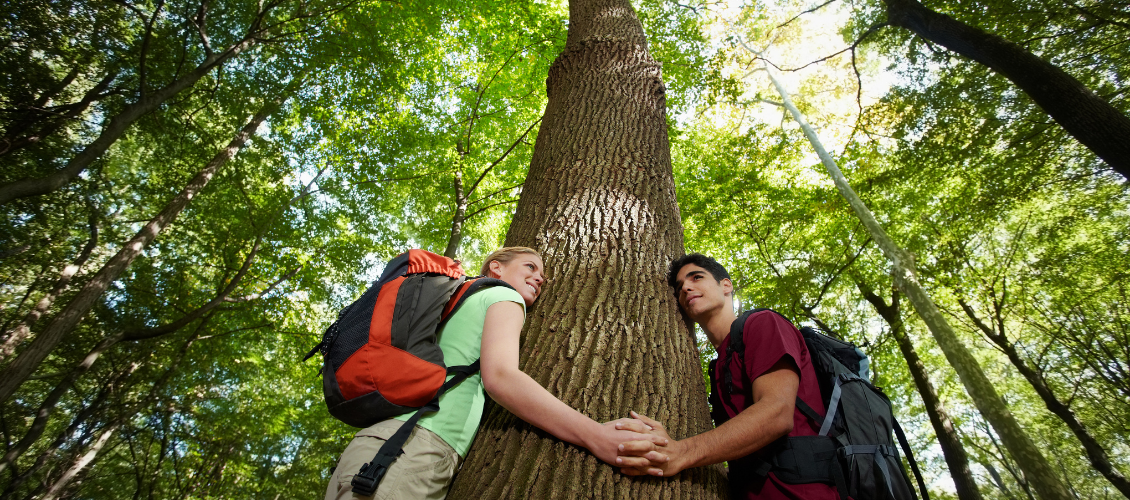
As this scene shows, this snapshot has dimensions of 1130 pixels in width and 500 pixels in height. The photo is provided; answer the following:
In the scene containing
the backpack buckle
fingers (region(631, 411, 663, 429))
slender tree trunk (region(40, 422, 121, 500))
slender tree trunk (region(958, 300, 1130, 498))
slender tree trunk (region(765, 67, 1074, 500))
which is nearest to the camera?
the backpack buckle

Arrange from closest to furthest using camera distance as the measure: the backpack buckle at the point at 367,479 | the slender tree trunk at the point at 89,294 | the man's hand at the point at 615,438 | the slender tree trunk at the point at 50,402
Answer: the backpack buckle at the point at 367,479 < the man's hand at the point at 615,438 < the slender tree trunk at the point at 89,294 < the slender tree trunk at the point at 50,402

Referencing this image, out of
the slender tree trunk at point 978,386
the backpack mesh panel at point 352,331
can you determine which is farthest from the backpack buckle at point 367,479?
the slender tree trunk at point 978,386

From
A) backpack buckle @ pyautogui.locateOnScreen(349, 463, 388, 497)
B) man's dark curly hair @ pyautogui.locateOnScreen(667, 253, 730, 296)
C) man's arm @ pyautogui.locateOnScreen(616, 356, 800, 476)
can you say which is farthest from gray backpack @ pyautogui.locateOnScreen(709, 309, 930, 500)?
backpack buckle @ pyautogui.locateOnScreen(349, 463, 388, 497)

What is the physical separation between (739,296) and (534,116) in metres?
6.84

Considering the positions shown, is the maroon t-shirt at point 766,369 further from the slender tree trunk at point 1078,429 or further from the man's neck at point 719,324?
the slender tree trunk at point 1078,429

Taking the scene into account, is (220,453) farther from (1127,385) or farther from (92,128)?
(1127,385)

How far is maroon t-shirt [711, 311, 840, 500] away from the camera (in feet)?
5.47

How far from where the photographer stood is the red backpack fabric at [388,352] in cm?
151

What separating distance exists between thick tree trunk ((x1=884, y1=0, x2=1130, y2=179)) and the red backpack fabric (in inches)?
273

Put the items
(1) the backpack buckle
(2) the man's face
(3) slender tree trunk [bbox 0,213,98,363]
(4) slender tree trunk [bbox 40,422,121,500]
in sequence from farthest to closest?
(4) slender tree trunk [bbox 40,422,121,500], (3) slender tree trunk [bbox 0,213,98,363], (2) the man's face, (1) the backpack buckle

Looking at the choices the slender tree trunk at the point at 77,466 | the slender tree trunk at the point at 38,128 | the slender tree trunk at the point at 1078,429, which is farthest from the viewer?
the slender tree trunk at the point at 1078,429

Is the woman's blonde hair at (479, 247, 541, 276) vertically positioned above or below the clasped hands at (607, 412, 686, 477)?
above

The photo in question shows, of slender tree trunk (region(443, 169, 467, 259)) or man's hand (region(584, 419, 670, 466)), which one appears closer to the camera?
man's hand (region(584, 419, 670, 466))

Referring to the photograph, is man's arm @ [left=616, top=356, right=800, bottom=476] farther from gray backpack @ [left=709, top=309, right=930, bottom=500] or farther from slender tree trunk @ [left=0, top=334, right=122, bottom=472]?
slender tree trunk @ [left=0, top=334, right=122, bottom=472]
